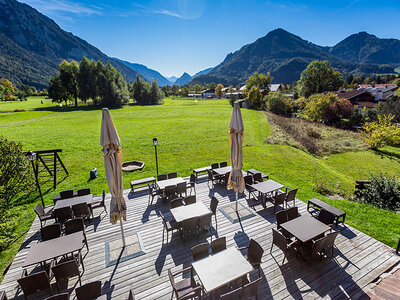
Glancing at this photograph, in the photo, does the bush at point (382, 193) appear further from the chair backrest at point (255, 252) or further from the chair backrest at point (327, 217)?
the chair backrest at point (255, 252)

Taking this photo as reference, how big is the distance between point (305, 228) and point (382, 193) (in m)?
7.20

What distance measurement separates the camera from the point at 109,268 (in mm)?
5746

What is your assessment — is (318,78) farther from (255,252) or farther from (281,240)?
(255,252)

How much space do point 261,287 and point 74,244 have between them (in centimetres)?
539

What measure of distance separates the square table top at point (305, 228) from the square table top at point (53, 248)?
20.7ft

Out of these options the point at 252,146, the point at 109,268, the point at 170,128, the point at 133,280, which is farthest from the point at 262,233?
the point at 170,128

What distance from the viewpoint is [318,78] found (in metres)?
68.9

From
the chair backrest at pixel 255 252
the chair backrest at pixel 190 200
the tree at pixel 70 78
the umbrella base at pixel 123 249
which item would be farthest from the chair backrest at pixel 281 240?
the tree at pixel 70 78

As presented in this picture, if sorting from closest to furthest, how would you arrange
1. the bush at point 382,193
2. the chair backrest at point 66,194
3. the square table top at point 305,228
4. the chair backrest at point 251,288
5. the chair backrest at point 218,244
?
the chair backrest at point 251,288 < the chair backrest at point 218,244 < the square table top at point 305,228 < the chair backrest at point 66,194 < the bush at point 382,193

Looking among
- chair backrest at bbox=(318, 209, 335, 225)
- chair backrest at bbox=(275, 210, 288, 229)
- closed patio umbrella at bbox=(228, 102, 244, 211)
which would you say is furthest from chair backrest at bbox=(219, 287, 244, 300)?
chair backrest at bbox=(318, 209, 335, 225)

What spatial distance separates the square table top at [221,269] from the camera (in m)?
4.08

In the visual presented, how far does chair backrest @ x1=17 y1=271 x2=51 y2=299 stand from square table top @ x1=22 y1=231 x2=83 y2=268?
495 mm

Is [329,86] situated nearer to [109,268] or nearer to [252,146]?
[252,146]

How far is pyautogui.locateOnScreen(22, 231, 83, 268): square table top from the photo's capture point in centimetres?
502
